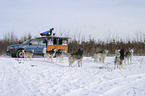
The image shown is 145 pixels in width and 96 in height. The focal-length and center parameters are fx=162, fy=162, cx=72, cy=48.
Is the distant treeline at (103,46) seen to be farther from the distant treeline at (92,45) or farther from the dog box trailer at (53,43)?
the dog box trailer at (53,43)

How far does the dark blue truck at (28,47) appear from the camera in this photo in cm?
1550

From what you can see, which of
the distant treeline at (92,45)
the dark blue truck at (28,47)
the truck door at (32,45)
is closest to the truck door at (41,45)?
the dark blue truck at (28,47)

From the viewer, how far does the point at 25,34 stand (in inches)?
902

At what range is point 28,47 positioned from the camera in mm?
15688

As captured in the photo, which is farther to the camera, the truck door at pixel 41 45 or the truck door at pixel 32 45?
the truck door at pixel 41 45

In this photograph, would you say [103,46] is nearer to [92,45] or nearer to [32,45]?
[92,45]

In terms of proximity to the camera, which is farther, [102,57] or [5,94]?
[102,57]

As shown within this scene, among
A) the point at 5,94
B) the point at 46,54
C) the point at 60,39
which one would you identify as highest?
the point at 60,39

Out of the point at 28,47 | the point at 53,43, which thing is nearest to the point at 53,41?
the point at 53,43

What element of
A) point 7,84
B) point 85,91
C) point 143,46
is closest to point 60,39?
point 7,84

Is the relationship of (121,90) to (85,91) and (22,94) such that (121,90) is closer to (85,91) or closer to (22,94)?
(85,91)

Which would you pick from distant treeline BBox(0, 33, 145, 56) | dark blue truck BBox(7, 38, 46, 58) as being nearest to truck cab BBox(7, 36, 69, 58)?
dark blue truck BBox(7, 38, 46, 58)

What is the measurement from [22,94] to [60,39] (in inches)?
483

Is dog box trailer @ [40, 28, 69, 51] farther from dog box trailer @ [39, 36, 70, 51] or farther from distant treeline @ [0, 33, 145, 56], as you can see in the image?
distant treeline @ [0, 33, 145, 56]
